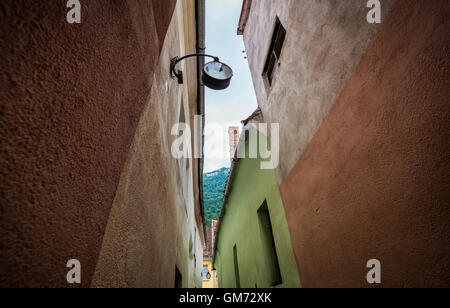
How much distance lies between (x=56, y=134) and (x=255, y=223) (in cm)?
604

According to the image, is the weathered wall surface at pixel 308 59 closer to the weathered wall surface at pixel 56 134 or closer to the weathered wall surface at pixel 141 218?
the weathered wall surface at pixel 141 218

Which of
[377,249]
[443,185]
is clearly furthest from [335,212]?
[443,185]

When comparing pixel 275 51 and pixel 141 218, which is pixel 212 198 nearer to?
pixel 275 51

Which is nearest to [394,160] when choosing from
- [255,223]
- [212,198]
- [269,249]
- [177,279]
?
[269,249]

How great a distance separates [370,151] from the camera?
2133mm

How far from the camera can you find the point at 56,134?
28.0 inches

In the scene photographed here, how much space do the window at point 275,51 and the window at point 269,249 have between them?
3286mm

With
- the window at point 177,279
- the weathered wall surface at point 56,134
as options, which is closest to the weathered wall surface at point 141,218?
the weathered wall surface at point 56,134

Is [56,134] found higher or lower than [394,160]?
lower

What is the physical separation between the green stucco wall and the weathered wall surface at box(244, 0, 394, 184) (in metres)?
0.80

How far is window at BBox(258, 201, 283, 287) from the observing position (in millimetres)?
5102

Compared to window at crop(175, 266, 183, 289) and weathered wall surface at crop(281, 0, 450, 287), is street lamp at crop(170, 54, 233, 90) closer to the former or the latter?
weathered wall surface at crop(281, 0, 450, 287)
